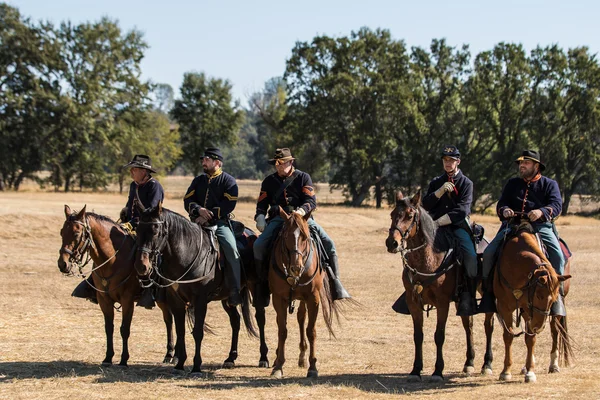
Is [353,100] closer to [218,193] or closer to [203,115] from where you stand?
[203,115]

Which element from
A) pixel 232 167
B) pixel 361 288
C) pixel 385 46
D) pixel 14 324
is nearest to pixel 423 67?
pixel 385 46

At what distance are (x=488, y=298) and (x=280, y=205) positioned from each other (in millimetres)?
3543

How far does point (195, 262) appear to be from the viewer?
11109mm

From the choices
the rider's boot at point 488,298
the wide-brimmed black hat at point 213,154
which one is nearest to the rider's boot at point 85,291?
the wide-brimmed black hat at point 213,154

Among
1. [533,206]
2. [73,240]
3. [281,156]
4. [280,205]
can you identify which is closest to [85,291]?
[73,240]

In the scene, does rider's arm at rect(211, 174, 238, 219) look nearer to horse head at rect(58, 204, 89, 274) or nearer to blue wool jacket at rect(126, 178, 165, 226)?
blue wool jacket at rect(126, 178, 165, 226)

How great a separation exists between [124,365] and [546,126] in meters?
53.7

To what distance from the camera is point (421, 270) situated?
10.6 meters

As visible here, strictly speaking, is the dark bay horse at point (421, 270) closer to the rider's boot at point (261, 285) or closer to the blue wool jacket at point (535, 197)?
the blue wool jacket at point (535, 197)

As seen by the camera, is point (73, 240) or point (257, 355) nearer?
point (73, 240)

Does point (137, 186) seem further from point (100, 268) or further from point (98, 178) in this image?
point (98, 178)

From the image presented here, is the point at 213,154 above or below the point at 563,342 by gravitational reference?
above

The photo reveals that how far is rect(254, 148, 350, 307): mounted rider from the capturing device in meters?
11.6

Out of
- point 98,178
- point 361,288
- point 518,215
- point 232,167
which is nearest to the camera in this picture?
point 518,215
